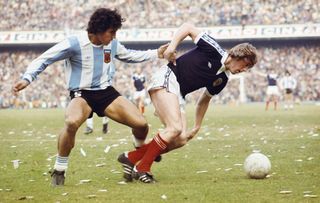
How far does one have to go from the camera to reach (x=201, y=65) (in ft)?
32.4

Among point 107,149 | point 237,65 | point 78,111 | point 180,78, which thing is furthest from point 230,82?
point 78,111

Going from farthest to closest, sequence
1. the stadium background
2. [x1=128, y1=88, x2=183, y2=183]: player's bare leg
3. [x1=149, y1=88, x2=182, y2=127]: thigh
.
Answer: the stadium background, [x1=149, y1=88, x2=182, y2=127]: thigh, [x1=128, y1=88, x2=183, y2=183]: player's bare leg

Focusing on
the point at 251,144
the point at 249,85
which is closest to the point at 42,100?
the point at 249,85

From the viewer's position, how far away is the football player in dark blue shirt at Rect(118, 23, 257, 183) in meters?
9.59

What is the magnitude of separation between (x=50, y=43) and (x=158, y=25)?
29.0ft

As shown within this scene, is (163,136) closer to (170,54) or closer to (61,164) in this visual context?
(170,54)

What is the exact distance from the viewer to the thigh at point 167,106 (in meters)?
9.61

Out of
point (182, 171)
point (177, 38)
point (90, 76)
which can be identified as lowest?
point (182, 171)

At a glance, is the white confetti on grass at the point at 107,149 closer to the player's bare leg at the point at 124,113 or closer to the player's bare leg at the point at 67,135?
the player's bare leg at the point at 124,113

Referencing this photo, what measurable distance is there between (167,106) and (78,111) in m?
1.23

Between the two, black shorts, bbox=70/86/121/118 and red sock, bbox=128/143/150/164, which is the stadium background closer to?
red sock, bbox=128/143/150/164

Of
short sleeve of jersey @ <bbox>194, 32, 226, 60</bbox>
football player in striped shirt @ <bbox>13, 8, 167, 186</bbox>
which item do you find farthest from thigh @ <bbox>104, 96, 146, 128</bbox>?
short sleeve of jersey @ <bbox>194, 32, 226, 60</bbox>

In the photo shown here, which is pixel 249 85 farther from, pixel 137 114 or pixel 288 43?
pixel 137 114

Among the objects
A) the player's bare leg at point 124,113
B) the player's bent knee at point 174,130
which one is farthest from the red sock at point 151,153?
the player's bare leg at point 124,113
